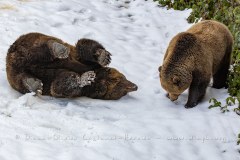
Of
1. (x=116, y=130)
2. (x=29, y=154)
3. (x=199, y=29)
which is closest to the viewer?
(x=29, y=154)

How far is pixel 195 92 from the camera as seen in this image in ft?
24.7

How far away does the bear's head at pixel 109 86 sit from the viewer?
25.2ft

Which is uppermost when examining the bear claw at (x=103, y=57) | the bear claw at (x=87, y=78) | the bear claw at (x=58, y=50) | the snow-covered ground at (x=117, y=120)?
the bear claw at (x=58, y=50)

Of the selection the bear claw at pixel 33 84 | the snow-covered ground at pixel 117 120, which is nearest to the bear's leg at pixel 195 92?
the snow-covered ground at pixel 117 120

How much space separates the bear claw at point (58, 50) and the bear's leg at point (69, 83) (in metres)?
0.29

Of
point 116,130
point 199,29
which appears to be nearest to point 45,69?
point 116,130

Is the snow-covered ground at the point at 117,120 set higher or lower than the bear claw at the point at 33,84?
lower

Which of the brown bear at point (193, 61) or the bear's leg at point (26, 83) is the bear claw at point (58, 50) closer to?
the bear's leg at point (26, 83)

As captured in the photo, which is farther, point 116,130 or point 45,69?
point 45,69

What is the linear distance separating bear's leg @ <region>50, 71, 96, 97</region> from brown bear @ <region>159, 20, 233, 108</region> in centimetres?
120

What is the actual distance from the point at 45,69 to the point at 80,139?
1.80 meters

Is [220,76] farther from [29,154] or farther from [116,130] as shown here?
[29,154]

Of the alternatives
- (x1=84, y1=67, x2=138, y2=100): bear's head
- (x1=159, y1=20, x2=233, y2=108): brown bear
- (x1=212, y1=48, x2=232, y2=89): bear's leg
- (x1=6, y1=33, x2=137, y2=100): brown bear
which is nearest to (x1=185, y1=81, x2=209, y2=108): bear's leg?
(x1=159, y1=20, x2=233, y2=108): brown bear

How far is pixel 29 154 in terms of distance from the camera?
540cm
